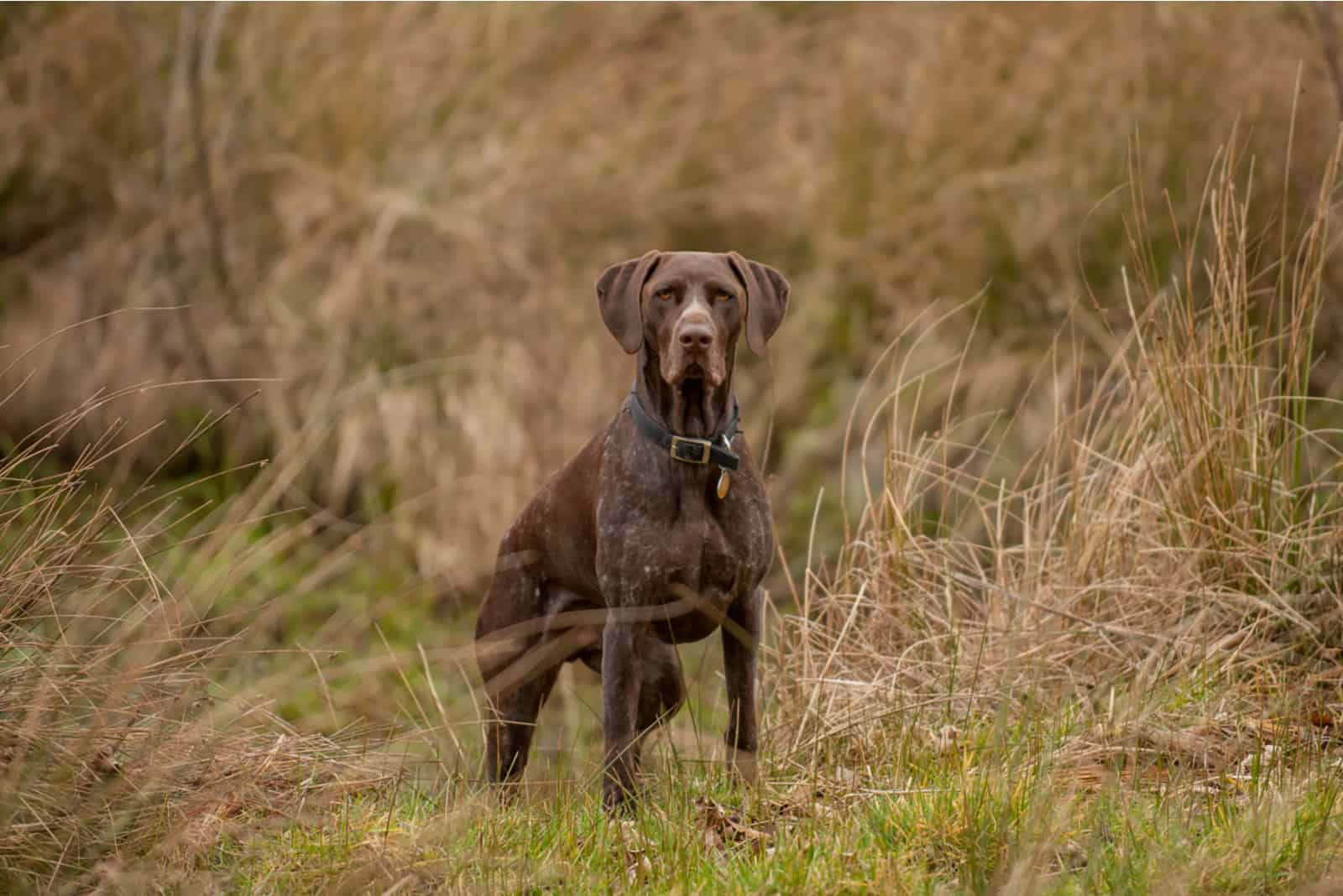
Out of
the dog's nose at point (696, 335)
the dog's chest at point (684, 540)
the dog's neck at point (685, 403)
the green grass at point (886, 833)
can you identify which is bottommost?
the green grass at point (886, 833)

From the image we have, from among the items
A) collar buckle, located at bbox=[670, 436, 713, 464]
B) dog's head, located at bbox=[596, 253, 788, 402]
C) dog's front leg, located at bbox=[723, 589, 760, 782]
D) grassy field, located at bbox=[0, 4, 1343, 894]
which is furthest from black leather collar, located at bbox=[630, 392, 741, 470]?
grassy field, located at bbox=[0, 4, 1343, 894]

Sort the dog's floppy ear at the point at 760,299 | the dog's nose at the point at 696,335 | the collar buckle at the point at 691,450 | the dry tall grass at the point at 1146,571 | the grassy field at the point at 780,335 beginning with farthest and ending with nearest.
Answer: the grassy field at the point at 780,335, the dry tall grass at the point at 1146,571, the dog's floppy ear at the point at 760,299, the collar buckle at the point at 691,450, the dog's nose at the point at 696,335

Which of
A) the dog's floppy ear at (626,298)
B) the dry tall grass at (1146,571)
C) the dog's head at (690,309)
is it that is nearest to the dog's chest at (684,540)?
the dog's head at (690,309)

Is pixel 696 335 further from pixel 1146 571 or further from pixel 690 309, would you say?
pixel 1146 571

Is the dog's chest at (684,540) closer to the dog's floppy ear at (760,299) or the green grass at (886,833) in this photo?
the dog's floppy ear at (760,299)

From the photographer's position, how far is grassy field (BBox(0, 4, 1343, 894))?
5059 millimetres

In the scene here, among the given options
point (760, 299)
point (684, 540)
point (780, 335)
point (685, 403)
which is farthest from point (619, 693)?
point (780, 335)

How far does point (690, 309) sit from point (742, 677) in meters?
1.07

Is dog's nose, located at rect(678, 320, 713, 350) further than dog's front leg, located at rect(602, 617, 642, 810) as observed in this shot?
No

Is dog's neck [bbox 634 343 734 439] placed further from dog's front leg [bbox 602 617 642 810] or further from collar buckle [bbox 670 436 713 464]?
dog's front leg [bbox 602 617 642 810]

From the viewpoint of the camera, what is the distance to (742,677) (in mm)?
4547

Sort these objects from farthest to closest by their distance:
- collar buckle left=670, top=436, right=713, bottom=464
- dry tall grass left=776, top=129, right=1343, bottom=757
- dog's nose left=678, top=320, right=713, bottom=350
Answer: dry tall grass left=776, top=129, right=1343, bottom=757 → collar buckle left=670, top=436, right=713, bottom=464 → dog's nose left=678, top=320, right=713, bottom=350

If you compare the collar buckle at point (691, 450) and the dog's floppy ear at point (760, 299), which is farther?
the dog's floppy ear at point (760, 299)

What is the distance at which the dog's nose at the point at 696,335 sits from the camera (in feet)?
13.7
